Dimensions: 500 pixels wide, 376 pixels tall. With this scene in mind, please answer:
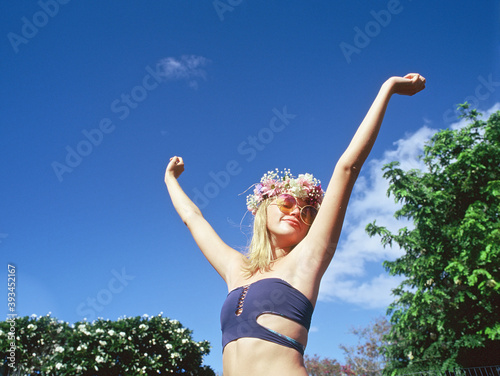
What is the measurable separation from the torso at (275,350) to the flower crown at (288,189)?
667 millimetres

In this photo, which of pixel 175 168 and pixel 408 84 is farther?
pixel 175 168

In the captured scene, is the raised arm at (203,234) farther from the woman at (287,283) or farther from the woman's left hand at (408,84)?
the woman's left hand at (408,84)

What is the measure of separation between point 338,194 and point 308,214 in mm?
621

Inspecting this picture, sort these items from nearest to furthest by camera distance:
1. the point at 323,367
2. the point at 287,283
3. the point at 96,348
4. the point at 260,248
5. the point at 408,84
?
the point at 287,283 → the point at 408,84 → the point at 260,248 → the point at 96,348 → the point at 323,367

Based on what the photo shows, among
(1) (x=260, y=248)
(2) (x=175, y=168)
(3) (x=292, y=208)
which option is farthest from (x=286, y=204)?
(2) (x=175, y=168)

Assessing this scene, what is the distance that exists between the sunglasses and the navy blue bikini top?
1.85 feet

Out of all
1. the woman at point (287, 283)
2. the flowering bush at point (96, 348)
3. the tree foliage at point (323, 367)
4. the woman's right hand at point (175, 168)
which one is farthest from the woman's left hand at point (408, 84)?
the tree foliage at point (323, 367)

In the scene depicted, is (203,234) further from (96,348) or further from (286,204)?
(96,348)

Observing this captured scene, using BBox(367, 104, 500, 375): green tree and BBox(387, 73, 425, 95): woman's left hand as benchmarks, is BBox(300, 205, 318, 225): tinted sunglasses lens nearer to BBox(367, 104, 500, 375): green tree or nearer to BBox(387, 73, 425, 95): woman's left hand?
BBox(387, 73, 425, 95): woman's left hand

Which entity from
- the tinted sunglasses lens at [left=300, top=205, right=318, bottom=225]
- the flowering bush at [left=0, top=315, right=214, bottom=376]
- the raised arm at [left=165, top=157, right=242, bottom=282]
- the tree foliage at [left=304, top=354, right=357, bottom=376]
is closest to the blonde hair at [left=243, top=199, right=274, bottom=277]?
the raised arm at [left=165, top=157, right=242, bottom=282]

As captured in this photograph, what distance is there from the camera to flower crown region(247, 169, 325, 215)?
2164 millimetres

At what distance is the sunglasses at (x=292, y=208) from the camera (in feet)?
6.56

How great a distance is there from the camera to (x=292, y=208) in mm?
2016

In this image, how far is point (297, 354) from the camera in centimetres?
135
